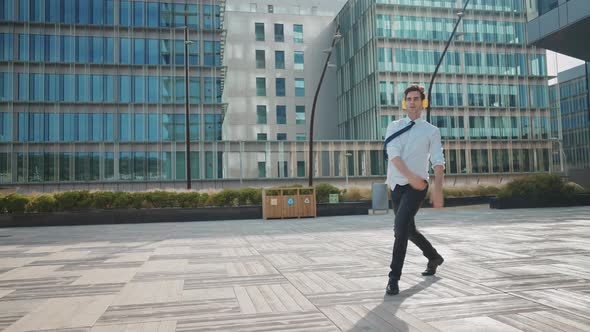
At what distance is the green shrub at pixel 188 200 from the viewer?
789 inches

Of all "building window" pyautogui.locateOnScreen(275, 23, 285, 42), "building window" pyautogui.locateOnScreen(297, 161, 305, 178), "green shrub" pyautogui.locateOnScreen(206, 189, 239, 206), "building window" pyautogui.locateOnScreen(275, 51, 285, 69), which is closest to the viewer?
"green shrub" pyautogui.locateOnScreen(206, 189, 239, 206)

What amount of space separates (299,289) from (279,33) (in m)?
52.1

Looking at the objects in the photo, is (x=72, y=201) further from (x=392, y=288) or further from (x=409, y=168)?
(x=409, y=168)

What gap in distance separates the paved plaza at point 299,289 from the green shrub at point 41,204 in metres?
11.1

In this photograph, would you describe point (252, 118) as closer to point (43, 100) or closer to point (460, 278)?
point (43, 100)

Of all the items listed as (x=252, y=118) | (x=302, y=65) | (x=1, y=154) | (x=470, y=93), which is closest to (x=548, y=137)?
(x=470, y=93)

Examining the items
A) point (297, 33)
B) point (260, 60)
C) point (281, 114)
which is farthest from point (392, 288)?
point (297, 33)

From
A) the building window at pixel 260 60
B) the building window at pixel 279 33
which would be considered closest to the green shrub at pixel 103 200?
the building window at pixel 260 60

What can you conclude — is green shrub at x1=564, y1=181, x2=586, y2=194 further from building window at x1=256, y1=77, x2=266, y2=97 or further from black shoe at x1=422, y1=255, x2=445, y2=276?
building window at x1=256, y1=77, x2=266, y2=97

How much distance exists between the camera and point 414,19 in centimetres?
4791

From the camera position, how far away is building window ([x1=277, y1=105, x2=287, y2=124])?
173 feet

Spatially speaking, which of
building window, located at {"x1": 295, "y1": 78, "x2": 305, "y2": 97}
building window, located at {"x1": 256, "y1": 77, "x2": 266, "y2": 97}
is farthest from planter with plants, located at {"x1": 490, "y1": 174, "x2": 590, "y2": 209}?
building window, located at {"x1": 256, "y1": 77, "x2": 266, "y2": 97}

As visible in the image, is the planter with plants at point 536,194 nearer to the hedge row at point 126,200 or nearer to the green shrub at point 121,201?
the hedge row at point 126,200

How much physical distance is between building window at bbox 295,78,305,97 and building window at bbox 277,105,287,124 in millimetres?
2304
